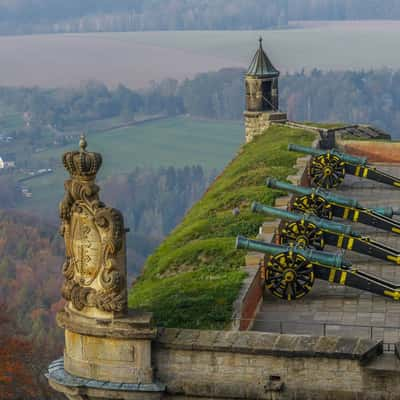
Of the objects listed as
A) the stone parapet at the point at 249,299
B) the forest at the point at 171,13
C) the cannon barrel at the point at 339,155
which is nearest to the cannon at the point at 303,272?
the stone parapet at the point at 249,299

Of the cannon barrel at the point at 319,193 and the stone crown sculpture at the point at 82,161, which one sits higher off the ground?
the stone crown sculpture at the point at 82,161

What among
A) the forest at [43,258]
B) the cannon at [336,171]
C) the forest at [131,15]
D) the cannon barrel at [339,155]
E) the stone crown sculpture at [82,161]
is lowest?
the forest at [43,258]

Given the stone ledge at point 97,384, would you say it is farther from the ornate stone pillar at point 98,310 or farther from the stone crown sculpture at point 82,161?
the stone crown sculpture at point 82,161

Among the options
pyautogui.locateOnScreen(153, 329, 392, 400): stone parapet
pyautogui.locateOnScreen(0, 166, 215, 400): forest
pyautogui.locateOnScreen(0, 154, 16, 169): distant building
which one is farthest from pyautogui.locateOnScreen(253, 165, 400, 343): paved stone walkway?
pyautogui.locateOnScreen(0, 154, 16, 169): distant building

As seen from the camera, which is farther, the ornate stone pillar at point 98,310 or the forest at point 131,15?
the forest at point 131,15

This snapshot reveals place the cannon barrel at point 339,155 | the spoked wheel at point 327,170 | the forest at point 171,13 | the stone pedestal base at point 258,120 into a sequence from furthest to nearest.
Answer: the forest at point 171,13
the stone pedestal base at point 258,120
the cannon barrel at point 339,155
the spoked wheel at point 327,170

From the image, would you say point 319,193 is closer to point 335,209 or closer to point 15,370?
point 335,209

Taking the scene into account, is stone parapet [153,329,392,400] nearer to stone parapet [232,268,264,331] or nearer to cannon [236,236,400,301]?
stone parapet [232,268,264,331]

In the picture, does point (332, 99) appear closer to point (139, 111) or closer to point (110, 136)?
point (139, 111)
